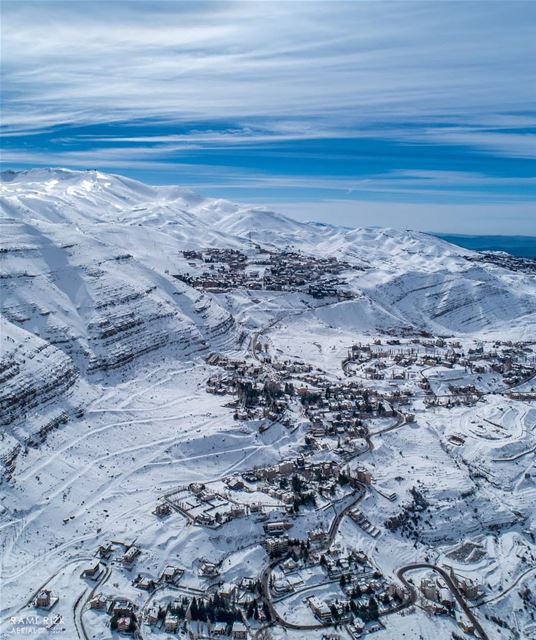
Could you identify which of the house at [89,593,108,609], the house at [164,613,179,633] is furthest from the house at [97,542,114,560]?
the house at [164,613,179,633]

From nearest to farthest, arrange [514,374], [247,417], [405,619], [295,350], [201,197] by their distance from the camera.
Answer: [405,619]
[247,417]
[514,374]
[295,350]
[201,197]

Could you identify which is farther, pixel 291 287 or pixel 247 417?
pixel 291 287

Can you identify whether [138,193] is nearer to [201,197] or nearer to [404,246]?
[201,197]

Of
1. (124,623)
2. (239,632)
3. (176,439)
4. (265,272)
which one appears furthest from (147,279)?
(239,632)

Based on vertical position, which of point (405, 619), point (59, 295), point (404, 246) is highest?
point (59, 295)

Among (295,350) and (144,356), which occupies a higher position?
(144,356)

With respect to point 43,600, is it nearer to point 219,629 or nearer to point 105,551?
point 105,551

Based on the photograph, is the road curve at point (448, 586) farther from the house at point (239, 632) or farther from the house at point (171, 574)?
the house at point (171, 574)

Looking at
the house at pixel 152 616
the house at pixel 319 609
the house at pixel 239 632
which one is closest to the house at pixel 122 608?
the house at pixel 152 616

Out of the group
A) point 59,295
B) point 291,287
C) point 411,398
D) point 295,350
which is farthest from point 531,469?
point 291,287
